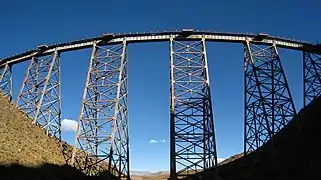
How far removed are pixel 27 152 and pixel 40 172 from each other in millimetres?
1895

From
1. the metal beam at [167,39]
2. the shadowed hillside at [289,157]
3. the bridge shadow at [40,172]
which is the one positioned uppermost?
the metal beam at [167,39]

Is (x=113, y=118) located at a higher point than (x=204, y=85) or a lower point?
lower

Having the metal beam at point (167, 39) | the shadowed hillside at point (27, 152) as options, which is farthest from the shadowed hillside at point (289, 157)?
the shadowed hillside at point (27, 152)

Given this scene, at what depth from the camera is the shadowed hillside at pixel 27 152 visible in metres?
11.2

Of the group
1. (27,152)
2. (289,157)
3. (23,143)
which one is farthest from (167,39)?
(27,152)

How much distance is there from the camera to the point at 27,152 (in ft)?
42.8

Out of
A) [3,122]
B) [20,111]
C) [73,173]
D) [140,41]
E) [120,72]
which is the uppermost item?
[140,41]

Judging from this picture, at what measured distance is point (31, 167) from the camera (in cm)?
1175

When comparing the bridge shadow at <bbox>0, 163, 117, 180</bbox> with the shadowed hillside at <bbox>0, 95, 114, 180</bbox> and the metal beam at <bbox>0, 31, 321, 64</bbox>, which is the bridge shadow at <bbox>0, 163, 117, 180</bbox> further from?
the metal beam at <bbox>0, 31, 321, 64</bbox>

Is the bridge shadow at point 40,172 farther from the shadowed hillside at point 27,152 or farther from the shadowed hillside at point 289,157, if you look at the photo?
the shadowed hillside at point 289,157

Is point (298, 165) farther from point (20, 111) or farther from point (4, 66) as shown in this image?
point (4, 66)

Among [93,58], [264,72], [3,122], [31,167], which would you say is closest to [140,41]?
[93,58]

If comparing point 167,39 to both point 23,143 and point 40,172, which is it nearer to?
point 23,143

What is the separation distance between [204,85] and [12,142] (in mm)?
9380
